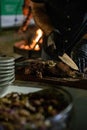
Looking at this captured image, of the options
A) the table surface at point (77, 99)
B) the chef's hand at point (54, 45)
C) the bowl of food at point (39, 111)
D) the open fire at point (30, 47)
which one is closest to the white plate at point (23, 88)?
the table surface at point (77, 99)

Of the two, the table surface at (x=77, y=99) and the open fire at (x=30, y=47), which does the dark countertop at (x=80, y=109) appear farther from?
the open fire at (x=30, y=47)

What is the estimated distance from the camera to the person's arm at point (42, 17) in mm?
1484

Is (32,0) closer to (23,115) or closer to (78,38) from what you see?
(78,38)

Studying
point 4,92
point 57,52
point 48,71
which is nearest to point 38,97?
point 4,92

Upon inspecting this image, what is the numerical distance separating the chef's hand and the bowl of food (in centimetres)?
73

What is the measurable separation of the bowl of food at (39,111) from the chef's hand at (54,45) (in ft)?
2.40

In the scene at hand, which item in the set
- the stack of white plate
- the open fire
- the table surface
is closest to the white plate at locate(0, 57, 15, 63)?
the stack of white plate

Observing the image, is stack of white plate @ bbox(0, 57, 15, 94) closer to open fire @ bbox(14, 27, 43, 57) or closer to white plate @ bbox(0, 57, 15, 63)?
white plate @ bbox(0, 57, 15, 63)

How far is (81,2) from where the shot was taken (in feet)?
4.53

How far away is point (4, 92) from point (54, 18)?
0.73m

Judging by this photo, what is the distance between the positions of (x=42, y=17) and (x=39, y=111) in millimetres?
1038

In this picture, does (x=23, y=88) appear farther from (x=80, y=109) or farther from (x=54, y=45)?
(x=54, y=45)

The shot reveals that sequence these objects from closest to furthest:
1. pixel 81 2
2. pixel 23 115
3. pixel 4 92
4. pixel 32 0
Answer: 1. pixel 23 115
2. pixel 4 92
3. pixel 81 2
4. pixel 32 0

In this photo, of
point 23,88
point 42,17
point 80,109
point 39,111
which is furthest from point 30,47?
point 39,111
